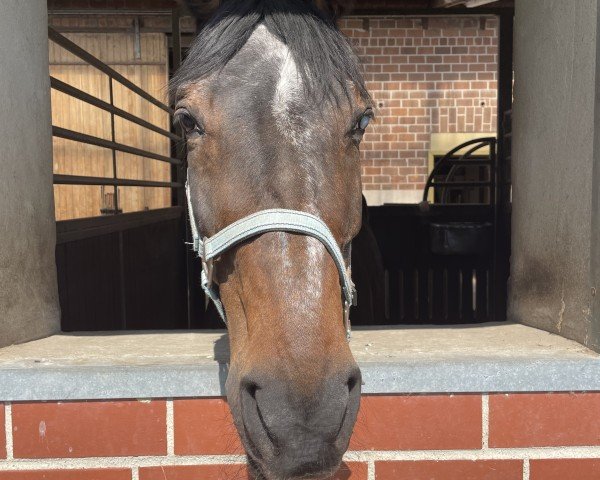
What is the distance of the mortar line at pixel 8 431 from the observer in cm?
143

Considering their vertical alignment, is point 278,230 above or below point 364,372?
above

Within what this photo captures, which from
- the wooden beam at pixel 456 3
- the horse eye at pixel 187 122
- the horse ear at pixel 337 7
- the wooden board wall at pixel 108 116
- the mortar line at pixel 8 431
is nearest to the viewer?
the horse eye at pixel 187 122

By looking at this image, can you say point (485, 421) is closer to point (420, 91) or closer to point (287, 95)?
point (287, 95)

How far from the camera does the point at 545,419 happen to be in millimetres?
1473

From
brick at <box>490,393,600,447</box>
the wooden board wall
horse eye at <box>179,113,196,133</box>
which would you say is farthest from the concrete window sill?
the wooden board wall

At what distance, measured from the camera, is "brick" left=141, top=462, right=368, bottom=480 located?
4.83 ft

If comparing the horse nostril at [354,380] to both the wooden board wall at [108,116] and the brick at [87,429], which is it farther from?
the wooden board wall at [108,116]

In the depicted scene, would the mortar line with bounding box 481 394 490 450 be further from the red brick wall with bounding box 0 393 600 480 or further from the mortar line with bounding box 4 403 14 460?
the mortar line with bounding box 4 403 14 460

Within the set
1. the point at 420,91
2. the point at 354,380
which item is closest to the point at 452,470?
the point at 354,380

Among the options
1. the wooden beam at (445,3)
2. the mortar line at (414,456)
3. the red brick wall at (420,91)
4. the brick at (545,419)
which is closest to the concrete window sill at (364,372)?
the brick at (545,419)

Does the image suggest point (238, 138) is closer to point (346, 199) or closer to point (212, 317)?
point (346, 199)

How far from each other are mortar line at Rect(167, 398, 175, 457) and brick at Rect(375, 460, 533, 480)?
19.4 inches

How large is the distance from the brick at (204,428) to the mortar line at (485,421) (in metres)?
0.59

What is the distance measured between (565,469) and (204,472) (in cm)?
87
